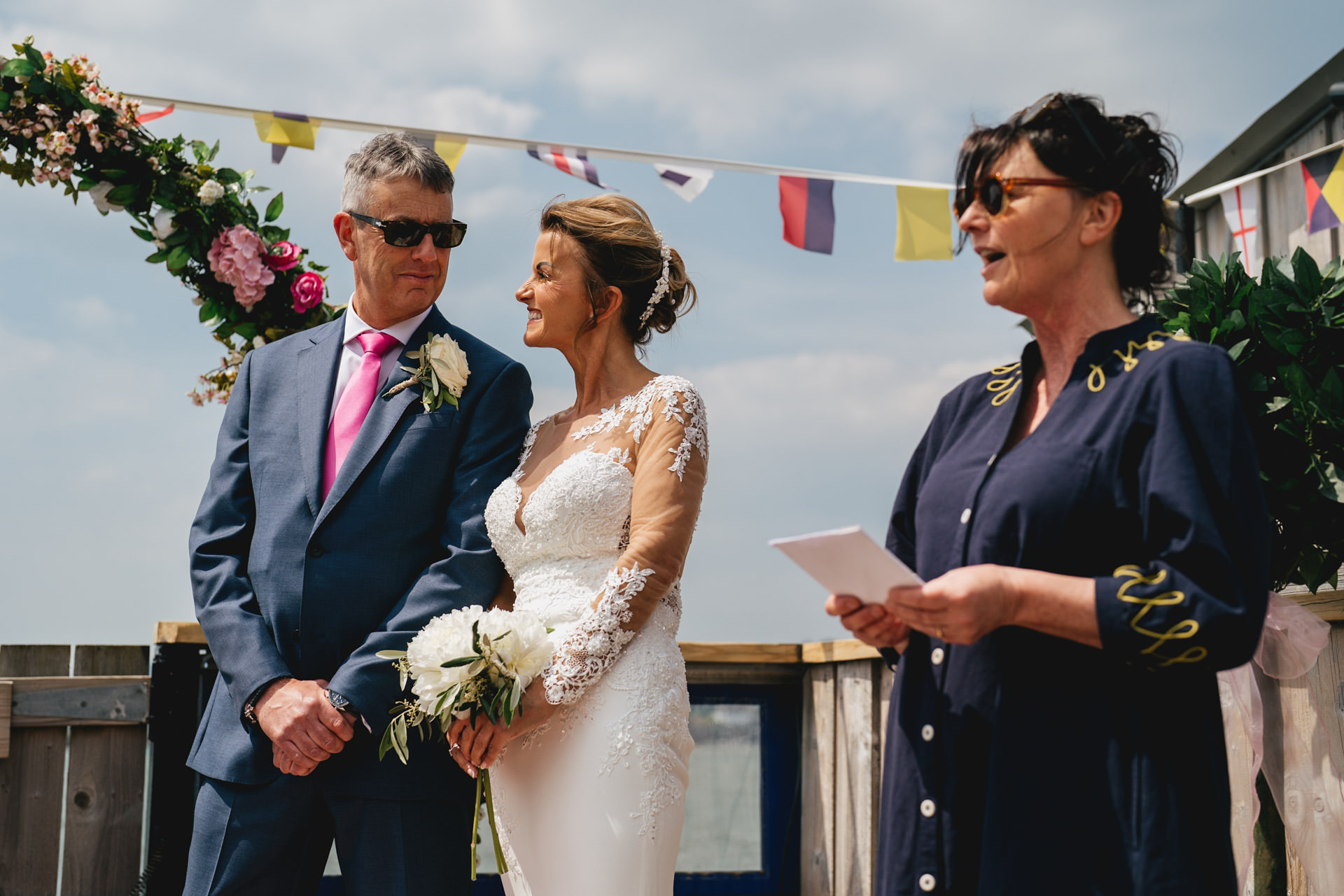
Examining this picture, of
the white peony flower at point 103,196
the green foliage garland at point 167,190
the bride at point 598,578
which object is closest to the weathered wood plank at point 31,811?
the green foliage garland at point 167,190

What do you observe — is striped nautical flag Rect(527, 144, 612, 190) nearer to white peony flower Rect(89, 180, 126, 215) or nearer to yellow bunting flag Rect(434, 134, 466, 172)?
yellow bunting flag Rect(434, 134, 466, 172)

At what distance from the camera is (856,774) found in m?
3.88

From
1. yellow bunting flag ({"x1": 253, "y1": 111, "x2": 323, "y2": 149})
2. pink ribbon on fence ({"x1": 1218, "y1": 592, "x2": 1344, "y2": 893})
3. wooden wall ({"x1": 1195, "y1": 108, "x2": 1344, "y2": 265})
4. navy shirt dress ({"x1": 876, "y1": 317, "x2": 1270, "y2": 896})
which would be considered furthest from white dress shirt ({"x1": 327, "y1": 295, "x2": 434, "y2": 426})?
wooden wall ({"x1": 1195, "y1": 108, "x2": 1344, "y2": 265})

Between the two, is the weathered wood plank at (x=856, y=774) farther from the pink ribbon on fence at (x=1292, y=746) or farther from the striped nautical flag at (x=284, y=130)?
the striped nautical flag at (x=284, y=130)

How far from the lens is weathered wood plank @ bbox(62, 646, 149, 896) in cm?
373

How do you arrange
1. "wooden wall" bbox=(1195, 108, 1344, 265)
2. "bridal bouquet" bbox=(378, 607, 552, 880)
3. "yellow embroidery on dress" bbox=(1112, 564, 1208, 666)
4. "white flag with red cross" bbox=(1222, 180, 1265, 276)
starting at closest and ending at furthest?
"yellow embroidery on dress" bbox=(1112, 564, 1208, 666) → "bridal bouquet" bbox=(378, 607, 552, 880) → "white flag with red cross" bbox=(1222, 180, 1265, 276) → "wooden wall" bbox=(1195, 108, 1344, 265)

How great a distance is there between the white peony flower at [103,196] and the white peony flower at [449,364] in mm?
1640

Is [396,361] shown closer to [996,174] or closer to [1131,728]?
[996,174]

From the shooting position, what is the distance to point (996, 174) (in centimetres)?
169

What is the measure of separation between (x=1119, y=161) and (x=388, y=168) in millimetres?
1787

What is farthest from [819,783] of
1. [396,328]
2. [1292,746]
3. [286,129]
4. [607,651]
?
[286,129]

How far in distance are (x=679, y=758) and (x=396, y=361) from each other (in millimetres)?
1162

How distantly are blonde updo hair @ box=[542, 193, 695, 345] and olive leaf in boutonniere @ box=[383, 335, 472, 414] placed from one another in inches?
12.7

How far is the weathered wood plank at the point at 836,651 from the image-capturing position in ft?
12.2
